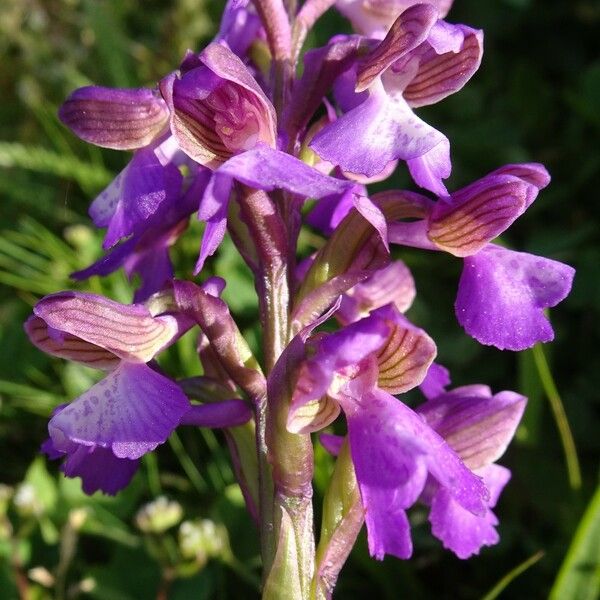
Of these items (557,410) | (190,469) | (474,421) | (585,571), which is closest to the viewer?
(474,421)

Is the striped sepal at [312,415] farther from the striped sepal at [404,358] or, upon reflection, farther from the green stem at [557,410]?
the green stem at [557,410]

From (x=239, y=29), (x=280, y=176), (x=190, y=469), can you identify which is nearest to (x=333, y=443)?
(x=280, y=176)

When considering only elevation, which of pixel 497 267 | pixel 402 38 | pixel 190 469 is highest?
pixel 402 38

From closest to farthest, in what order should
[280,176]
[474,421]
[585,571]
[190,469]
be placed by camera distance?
1. [280,176]
2. [474,421]
3. [585,571]
4. [190,469]

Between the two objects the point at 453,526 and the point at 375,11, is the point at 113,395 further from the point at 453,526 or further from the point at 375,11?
the point at 375,11

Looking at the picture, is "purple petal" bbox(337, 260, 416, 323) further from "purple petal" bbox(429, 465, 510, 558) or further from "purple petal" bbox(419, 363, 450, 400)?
"purple petal" bbox(429, 465, 510, 558)

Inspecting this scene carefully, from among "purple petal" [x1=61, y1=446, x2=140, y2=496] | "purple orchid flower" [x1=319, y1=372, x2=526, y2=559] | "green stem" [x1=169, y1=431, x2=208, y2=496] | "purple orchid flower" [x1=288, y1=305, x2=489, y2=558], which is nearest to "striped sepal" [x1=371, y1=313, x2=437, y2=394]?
"purple orchid flower" [x1=288, y1=305, x2=489, y2=558]
